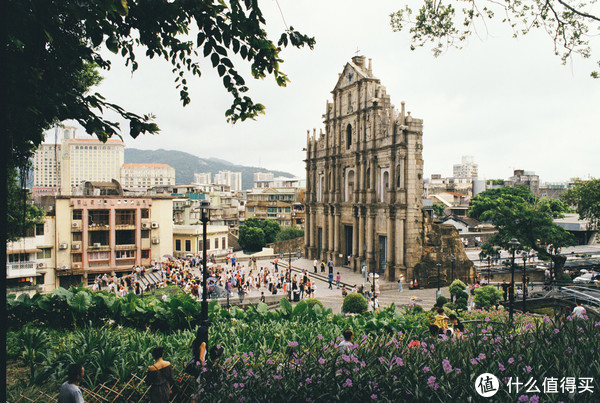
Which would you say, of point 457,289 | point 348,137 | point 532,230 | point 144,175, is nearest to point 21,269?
point 348,137

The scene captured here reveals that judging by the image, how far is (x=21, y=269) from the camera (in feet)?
104

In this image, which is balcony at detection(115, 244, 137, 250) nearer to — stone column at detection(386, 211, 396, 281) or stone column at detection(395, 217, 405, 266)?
stone column at detection(386, 211, 396, 281)

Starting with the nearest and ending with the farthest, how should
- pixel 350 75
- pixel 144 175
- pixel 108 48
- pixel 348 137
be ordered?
pixel 108 48, pixel 350 75, pixel 348 137, pixel 144 175

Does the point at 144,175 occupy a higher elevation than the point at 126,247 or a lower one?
higher

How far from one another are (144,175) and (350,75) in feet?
496

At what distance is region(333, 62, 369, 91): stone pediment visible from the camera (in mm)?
33491

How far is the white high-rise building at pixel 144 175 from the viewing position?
6649 inches

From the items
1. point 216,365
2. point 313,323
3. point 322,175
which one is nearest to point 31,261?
point 322,175

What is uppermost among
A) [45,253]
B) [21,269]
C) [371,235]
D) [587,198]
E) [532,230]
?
[587,198]

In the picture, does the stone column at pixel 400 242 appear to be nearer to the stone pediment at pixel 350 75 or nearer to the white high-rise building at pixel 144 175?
the stone pediment at pixel 350 75

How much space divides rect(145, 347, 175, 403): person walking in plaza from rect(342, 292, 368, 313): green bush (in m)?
12.3

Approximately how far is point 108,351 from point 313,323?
4.49 m

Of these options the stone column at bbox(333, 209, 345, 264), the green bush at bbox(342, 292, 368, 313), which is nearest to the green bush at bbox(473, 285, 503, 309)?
the green bush at bbox(342, 292, 368, 313)

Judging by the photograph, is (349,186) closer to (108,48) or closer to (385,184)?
(385,184)
